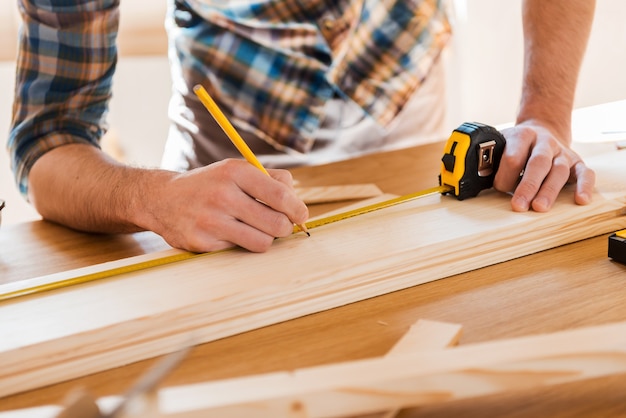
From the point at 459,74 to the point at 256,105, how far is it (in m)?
2.55

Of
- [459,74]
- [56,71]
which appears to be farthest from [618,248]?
[459,74]

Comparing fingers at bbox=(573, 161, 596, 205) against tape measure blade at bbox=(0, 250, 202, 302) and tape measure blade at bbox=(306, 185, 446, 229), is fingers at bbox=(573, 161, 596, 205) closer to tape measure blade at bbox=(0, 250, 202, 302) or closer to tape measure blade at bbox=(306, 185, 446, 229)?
tape measure blade at bbox=(306, 185, 446, 229)

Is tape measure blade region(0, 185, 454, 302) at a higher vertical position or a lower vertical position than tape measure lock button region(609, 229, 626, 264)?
lower

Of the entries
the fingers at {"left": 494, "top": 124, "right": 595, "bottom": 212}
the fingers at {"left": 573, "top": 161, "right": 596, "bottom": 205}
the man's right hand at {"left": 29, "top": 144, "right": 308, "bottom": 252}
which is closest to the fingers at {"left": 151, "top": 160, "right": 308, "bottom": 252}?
the man's right hand at {"left": 29, "top": 144, "right": 308, "bottom": 252}

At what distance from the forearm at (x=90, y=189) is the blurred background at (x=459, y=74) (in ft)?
7.29

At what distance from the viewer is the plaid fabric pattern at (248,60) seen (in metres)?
1.85

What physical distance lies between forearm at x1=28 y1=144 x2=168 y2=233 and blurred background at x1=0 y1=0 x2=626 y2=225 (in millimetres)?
2223

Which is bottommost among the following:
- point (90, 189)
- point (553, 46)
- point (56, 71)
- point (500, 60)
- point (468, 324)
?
point (500, 60)

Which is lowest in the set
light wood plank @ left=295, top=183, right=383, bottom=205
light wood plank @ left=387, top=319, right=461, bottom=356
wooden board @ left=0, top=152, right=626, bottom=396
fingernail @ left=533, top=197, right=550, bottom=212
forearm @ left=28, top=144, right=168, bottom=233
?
forearm @ left=28, top=144, right=168, bottom=233

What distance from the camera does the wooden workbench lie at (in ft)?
2.93

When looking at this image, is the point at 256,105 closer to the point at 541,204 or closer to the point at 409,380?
the point at 541,204

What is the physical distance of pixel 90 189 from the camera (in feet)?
5.30

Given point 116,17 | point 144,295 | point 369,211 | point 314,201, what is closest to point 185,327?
point 144,295

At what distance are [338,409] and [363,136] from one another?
60.5 inches
